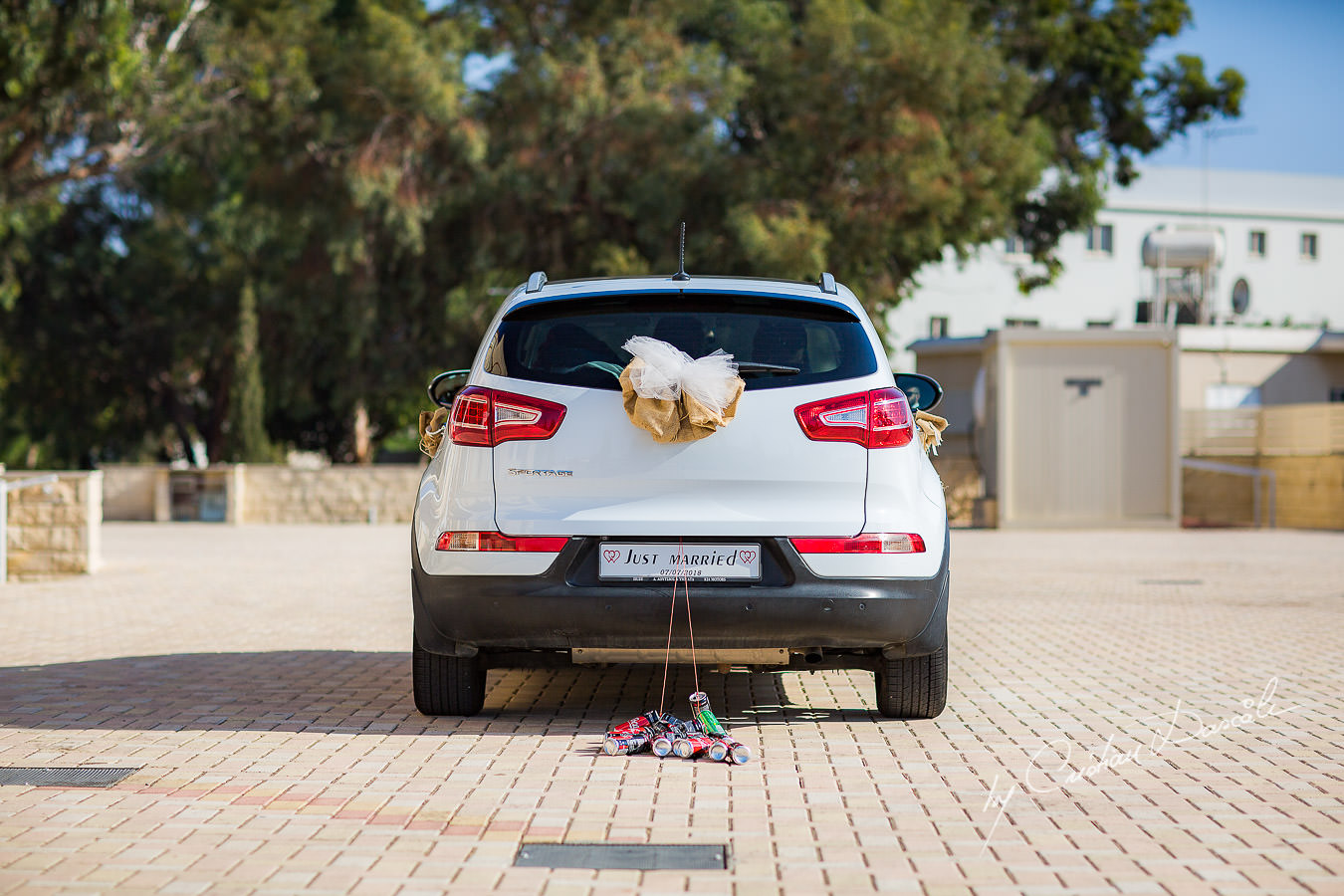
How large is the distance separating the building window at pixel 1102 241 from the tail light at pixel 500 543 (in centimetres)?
5539

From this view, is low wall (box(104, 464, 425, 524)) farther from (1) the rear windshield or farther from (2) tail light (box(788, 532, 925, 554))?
(2) tail light (box(788, 532, 925, 554))

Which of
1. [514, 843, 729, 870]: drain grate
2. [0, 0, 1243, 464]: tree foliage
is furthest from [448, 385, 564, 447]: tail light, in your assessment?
[0, 0, 1243, 464]: tree foliage

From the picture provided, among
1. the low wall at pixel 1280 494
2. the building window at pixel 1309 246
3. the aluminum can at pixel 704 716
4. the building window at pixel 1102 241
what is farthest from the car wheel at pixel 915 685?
the building window at pixel 1309 246

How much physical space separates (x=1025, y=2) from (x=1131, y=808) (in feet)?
104

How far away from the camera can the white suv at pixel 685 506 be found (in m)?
5.64

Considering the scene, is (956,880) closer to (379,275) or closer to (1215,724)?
(1215,724)

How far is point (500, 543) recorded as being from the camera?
570 centimetres

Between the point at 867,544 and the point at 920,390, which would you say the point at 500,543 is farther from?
the point at 920,390

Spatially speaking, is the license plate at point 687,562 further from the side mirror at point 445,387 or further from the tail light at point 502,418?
the side mirror at point 445,387

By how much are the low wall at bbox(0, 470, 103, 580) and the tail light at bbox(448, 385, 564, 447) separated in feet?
31.2

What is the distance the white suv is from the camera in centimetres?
564

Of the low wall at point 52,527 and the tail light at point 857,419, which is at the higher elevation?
the tail light at point 857,419

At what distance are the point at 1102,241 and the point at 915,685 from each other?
55.1 metres

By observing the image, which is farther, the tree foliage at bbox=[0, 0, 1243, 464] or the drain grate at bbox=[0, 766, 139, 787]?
the tree foliage at bbox=[0, 0, 1243, 464]
